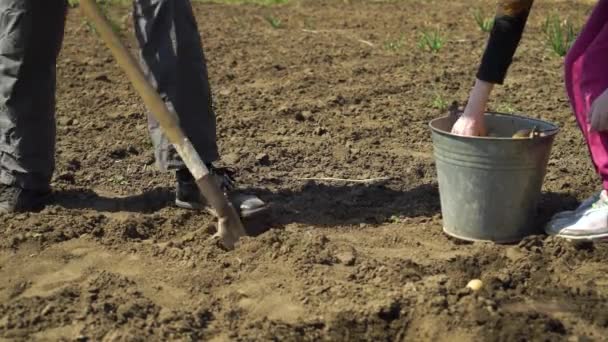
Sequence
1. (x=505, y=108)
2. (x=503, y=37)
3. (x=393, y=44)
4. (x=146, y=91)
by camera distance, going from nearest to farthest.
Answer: (x=503, y=37), (x=146, y=91), (x=505, y=108), (x=393, y=44)

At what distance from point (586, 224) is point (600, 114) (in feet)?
1.37

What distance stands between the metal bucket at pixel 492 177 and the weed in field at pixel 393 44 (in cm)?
334

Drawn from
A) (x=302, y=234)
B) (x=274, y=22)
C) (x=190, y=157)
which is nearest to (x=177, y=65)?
(x=190, y=157)

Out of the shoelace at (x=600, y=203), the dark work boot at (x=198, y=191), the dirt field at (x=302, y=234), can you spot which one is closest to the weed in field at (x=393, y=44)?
the dirt field at (x=302, y=234)

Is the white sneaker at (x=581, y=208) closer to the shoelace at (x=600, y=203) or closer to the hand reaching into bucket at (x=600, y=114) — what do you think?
the shoelace at (x=600, y=203)

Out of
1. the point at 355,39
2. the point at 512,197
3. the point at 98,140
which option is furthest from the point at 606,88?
the point at 355,39

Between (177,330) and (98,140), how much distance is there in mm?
2279

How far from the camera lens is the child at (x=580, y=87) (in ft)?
10.8

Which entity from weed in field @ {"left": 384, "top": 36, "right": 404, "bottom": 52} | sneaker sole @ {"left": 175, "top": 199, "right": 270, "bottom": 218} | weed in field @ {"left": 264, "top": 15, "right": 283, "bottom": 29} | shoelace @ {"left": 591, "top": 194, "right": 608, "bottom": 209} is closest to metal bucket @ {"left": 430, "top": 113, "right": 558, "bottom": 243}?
shoelace @ {"left": 591, "top": 194, "right": 608, "bottom": 209}

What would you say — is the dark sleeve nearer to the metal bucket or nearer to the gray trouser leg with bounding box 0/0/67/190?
the metal bucket

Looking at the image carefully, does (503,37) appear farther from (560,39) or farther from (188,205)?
(560,39)

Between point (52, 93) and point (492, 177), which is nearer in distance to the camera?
point (492, 177)

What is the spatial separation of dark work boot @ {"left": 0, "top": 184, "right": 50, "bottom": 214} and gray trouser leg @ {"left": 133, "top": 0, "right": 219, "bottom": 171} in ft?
1.89

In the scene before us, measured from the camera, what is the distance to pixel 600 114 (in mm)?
3342
